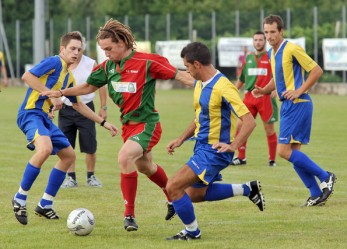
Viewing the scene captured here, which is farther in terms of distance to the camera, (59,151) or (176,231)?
(59,151)

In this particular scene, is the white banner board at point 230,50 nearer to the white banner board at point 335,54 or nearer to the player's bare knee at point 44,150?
the white banner board at point 335,54

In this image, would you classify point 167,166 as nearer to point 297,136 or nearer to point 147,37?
point 297,136

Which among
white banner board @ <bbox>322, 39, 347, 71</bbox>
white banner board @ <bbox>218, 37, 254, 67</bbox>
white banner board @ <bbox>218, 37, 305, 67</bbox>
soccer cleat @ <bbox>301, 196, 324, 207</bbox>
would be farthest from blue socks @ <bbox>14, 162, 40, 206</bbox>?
white banner board @ <bbox>218, 37, 254, 67</bbox>

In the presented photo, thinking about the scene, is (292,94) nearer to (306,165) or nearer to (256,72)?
(306,165)

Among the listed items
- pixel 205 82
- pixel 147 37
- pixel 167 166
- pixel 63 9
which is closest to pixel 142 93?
pixel 205 82

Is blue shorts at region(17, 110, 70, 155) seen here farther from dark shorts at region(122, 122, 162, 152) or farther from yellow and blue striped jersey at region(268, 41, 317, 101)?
yellow and blue striped jersey at region(268, 41, 317, 101)

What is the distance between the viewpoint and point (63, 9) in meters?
61.4

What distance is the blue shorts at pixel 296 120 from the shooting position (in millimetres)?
10234

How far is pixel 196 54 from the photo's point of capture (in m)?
7.92

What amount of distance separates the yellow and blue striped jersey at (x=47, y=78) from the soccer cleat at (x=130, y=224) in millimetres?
1631

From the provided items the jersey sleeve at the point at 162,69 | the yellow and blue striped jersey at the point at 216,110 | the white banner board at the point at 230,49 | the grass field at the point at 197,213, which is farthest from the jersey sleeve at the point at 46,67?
the white banner board at the point at 230,49

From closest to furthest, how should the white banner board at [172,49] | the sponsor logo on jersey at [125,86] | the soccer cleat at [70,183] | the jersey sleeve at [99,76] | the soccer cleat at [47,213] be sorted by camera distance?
the sponsor logo on jersey at [125,86]
the jersey sleeve at [99,76]
the soccer cleat at [47,213]
the soccer cleat at [70,183]
the white banner board at [172,49]

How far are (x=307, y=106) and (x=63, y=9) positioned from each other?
52385 millimetres

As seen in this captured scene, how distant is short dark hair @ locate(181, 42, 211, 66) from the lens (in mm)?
7922
